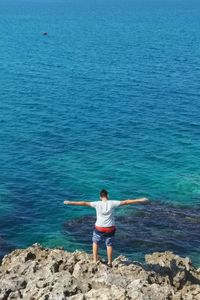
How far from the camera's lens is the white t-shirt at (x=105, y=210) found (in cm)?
2122

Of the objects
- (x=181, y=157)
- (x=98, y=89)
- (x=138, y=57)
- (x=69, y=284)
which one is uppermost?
(x=138, y=57)

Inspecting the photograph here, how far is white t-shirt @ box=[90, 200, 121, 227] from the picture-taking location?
69.6ft

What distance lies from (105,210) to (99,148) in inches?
1549

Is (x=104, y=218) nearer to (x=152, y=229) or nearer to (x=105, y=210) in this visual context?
(x=105, y=210)

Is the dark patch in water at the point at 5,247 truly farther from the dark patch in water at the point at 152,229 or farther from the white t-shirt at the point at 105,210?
the white t-shirt at the point at 105,210

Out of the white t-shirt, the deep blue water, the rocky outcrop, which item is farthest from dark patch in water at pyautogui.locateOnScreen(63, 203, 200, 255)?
the white t-shirt

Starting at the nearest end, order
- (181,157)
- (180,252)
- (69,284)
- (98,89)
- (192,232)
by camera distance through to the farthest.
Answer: (69,284)
(180,252)
(192,232)
(181,157)
(98,89)

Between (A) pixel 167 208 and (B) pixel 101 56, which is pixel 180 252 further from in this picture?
(B) pixel 101 56

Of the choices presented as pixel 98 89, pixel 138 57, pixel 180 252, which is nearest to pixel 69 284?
pixel 180 252

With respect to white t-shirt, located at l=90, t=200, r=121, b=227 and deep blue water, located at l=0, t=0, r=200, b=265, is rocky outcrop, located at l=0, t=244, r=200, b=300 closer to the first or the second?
white t-shirt, located at l=90, t=200, r=121, b=227

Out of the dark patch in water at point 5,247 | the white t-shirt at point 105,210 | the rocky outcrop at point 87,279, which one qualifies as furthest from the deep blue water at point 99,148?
the white t-shirt at point 105,210

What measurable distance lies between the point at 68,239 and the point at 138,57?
87.1m

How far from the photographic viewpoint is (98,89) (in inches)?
3521

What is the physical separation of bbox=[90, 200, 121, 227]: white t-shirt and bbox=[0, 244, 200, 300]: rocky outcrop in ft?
5.77
